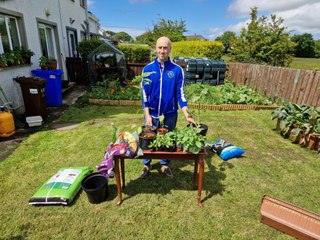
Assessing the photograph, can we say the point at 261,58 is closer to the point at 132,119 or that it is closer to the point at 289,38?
the point at 289,38

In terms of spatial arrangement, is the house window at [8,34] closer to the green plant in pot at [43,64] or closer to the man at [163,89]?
the green plant in pot at [43,64]

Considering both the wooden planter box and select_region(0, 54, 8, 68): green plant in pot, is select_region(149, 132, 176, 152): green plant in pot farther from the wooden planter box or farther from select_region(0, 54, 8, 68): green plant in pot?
select_region(0, 54, 8, 68): green plant in pot

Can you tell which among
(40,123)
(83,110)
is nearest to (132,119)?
(83,110)

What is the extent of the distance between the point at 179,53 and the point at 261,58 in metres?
5.93

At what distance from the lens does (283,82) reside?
7.76m

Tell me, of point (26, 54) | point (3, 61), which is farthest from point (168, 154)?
point (26, 54)

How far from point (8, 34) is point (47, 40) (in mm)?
3073

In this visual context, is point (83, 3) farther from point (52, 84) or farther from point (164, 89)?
point (164, 89)

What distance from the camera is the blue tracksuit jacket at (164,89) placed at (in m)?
3.01

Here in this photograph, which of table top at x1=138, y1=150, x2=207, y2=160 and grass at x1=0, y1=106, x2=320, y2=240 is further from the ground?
table top at x1=138, y1=150, x2=207, y2=160

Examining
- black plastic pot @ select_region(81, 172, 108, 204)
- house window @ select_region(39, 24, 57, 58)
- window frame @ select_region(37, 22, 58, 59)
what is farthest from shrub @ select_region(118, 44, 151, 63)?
black plastic pot @ select_region(81, 172, 108, 204)

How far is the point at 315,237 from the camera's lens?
231 cm

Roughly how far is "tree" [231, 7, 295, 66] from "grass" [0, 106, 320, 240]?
10229 mm

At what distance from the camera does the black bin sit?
596 centimetres
